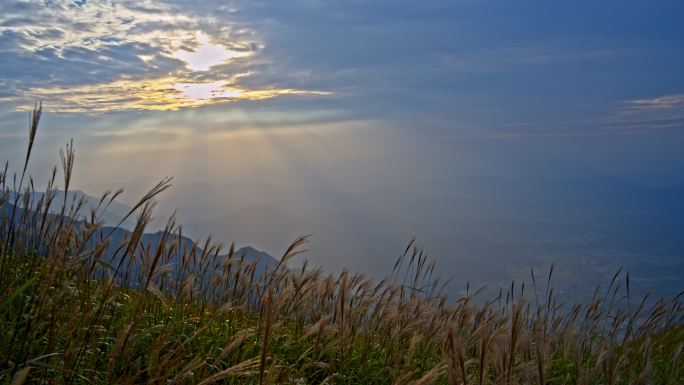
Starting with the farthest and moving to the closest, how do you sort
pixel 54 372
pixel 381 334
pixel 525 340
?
1. pixel 381 334
2. pixel 54 372
3. pixel 525 340

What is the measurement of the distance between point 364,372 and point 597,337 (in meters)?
4.16

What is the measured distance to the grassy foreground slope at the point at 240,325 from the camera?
8.71 ft

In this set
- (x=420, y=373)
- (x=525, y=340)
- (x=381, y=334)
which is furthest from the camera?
(x=381, y=334)

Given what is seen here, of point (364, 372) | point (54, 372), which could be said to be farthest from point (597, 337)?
point (54, 372)

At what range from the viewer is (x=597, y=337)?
7.00m

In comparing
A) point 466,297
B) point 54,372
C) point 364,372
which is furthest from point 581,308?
point 54,372

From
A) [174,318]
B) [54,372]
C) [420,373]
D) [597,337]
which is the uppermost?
[54,372]

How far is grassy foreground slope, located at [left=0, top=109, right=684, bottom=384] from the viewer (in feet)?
8.71

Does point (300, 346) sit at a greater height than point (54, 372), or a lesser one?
lesser

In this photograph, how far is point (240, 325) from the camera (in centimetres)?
520

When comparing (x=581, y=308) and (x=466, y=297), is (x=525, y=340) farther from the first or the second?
(x=581, y=308)

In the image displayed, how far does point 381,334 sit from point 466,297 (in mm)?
1286

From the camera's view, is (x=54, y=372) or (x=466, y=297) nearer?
(x=54, y=372)

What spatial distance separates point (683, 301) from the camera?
24.9 ft
